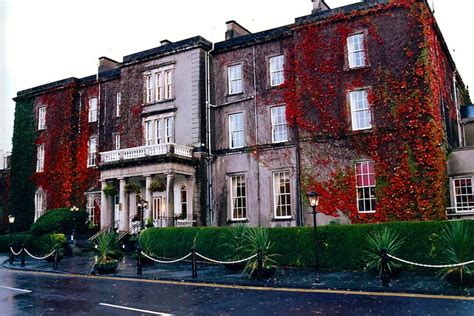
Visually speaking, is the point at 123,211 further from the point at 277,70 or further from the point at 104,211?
the point at 277,70

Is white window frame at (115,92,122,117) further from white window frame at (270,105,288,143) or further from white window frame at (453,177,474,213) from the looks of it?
white window frame at (453,177,474,213)

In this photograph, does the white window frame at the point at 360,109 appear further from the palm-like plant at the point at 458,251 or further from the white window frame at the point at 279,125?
the palm-like plant at the point at 458,251

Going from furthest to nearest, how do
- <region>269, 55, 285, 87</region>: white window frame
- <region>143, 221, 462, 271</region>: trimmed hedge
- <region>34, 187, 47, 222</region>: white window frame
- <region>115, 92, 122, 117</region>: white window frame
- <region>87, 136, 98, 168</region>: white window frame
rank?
<region>34, 187, 47, 222</region>: white window frame → <region>87, 136, 98, 168</region>: white window frame → <region>115, 92, 122, 117</region>: white window frame → <region>269, 55, 285, 87</region>: white window frame → <region>143, 221, 462, 271</region>: trimmed hedge

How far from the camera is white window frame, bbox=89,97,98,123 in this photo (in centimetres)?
3644

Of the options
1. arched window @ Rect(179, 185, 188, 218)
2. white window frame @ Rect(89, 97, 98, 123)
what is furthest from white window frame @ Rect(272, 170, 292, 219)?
white window frame @ Rect(89, 97, 98, 123)

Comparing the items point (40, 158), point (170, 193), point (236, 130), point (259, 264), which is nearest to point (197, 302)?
point (259, 264)

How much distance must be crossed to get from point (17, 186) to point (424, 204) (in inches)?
1280

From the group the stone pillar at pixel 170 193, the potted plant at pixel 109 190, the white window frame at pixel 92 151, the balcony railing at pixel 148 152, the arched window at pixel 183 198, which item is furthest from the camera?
the white window frame at pixel 92 151

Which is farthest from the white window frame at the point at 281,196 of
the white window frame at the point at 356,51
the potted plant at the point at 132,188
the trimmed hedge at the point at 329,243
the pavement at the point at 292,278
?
the potted plant at the point at 132,188

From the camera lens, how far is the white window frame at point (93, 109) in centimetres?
3644

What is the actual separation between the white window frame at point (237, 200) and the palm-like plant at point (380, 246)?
39.7 feet

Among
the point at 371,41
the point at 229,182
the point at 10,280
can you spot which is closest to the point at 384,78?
the point at 371,41

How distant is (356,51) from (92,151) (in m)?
21.8

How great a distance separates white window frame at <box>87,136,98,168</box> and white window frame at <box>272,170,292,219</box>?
627 inches
